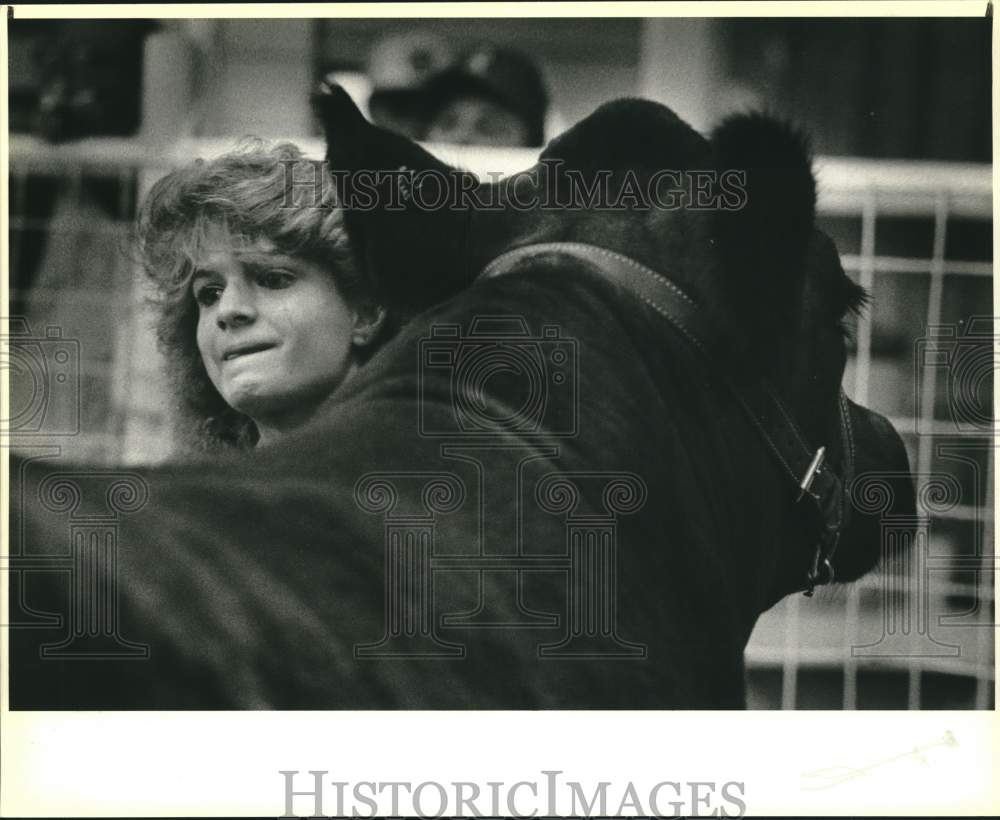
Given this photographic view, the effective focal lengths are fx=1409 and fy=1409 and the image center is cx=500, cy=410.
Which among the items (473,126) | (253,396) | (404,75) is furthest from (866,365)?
(253,396)

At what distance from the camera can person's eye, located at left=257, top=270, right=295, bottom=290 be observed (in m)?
2.46

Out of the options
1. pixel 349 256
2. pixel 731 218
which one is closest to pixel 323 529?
pixel 349 256

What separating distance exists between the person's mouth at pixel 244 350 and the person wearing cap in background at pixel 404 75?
1.44 ft

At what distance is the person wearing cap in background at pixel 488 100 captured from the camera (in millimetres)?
Result: 2486

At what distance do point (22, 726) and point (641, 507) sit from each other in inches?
45.4

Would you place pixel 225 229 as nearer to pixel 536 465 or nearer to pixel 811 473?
pixel 536 465

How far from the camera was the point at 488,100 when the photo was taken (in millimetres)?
2512

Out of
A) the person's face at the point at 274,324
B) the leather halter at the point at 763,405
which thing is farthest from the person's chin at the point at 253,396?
the leather halter at the point at 763,405

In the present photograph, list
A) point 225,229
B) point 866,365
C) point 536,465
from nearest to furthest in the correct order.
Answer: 1. point 536,465
2. point 225,229
3. point 866,365

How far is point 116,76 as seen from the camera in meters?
2.54

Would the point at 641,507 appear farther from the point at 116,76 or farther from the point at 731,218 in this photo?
the point at 116,76

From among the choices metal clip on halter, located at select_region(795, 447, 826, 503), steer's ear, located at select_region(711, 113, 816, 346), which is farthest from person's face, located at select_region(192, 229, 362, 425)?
metal clip on halter, located at select_region(795, 447, 826, 503)

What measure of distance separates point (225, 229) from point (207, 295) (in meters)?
0.12

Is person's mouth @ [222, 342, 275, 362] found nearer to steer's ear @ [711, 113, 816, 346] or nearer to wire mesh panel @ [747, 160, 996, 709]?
steer's ear @ [711, 113, 816, 346]
